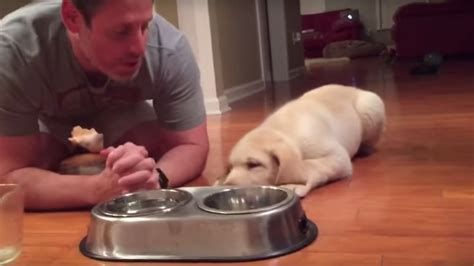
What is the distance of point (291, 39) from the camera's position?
5238 millimetres

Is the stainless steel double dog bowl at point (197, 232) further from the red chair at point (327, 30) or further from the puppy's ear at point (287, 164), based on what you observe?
the red chair at point (327, 30)

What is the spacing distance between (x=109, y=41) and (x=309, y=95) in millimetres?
794

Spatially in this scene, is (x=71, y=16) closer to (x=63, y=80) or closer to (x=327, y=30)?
(x=63, y=80)

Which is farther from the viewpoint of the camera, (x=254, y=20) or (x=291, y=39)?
(x=291, y=39)

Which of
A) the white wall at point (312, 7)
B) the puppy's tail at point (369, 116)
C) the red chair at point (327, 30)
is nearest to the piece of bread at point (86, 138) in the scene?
the puppy's tail at point (369, 116)

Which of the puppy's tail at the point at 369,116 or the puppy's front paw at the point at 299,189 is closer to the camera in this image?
the puppy's front paw at the point at 299,189

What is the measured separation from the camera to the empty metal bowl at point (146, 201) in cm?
130

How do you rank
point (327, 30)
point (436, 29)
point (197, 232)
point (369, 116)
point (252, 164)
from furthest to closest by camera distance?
point (327, 30)
point (436, 29)
point (369, 116)
point (252, 164)
point (197, 232)

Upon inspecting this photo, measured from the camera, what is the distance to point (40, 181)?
151cm

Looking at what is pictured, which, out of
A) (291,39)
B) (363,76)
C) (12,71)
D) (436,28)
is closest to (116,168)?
(12,71)

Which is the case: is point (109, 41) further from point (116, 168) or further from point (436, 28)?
point (436, 28)

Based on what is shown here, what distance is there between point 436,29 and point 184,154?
4534 millimetres

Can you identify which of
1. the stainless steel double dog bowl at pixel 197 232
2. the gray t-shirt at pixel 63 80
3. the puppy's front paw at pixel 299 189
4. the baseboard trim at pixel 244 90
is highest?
the gray t-shirt at pixel 63 80

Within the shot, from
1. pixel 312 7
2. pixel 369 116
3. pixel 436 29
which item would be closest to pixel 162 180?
→ pixel 369 116
